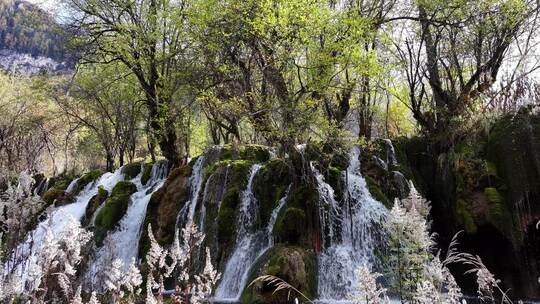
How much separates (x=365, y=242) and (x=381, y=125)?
16.7m

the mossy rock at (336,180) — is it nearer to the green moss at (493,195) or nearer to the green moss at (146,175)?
the green moss at (493,195)

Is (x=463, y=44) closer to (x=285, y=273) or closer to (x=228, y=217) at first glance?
(x=228, y=217)

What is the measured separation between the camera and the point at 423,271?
3.21 metres

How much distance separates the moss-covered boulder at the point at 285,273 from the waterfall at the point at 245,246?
68 centimetres

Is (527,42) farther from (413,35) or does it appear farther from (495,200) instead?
(495,200)

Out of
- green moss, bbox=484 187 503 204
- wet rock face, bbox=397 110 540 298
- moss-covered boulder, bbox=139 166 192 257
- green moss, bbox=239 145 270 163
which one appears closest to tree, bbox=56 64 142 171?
moss-covered boulder, bbox=139 166 192 257

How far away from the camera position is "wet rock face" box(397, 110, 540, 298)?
10.7m

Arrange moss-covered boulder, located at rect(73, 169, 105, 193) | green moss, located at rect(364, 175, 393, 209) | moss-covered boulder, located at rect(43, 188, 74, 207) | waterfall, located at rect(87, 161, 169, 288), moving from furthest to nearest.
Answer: moss-covered boulder, located at rect(73, 169, 105, 193) → moss-covered boulder, located at rect(43, 188, 74, 207) → waterfall, located at rect(87, 161, 169, 288) → green moss, located at rect(364, 175, 393, 209)

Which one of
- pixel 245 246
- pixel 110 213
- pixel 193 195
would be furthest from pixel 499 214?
pixel 110 213

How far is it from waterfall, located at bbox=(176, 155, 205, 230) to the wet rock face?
7.10 meters

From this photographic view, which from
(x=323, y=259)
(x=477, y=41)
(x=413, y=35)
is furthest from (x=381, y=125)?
(x=323, y=259)

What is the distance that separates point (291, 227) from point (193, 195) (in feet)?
14.4

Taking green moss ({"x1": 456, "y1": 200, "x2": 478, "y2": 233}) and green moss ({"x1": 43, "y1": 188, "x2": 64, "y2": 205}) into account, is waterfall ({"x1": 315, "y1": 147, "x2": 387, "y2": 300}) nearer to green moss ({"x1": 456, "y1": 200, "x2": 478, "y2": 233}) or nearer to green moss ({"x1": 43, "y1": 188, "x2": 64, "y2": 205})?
green moss ({"x1": 456, "y1": 200, "x2": 478, "y2": 233})

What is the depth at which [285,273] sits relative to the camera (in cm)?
959
